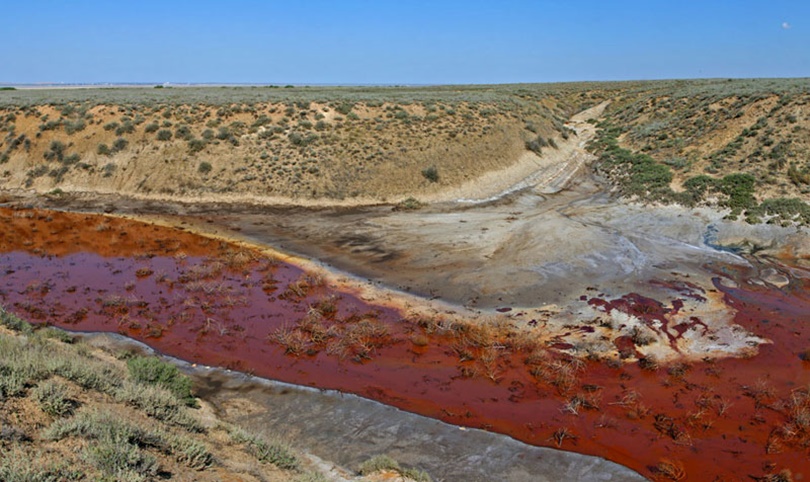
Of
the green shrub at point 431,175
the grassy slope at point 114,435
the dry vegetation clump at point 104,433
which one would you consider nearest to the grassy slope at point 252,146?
the green shrub at point 431,175

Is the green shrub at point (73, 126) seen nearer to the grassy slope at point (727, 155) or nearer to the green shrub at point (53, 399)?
the green shrub at point (53, 399)

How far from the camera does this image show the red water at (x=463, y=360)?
10664 mm

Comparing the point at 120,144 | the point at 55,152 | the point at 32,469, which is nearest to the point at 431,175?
the point at 120,144

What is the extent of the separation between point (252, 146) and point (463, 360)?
1048 inches

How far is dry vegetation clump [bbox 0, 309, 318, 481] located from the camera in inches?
234

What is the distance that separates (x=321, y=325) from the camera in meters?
15.5

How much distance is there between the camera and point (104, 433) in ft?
21.5

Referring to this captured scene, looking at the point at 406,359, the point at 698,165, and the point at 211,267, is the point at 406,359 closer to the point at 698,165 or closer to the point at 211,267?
the point at 211,267

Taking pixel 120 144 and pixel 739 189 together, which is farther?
pixel 120 144

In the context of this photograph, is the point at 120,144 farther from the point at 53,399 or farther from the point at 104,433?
the point at 104,433

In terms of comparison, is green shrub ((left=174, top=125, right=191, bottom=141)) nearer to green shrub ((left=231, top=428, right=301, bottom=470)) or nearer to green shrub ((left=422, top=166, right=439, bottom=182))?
green shrub ((left=422, top=166, right=439, bottom=182))

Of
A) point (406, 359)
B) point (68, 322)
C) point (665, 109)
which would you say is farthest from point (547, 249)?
point (665, 109)

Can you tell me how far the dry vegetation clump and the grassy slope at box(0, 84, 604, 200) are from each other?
22.9m

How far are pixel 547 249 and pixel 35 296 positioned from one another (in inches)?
744
